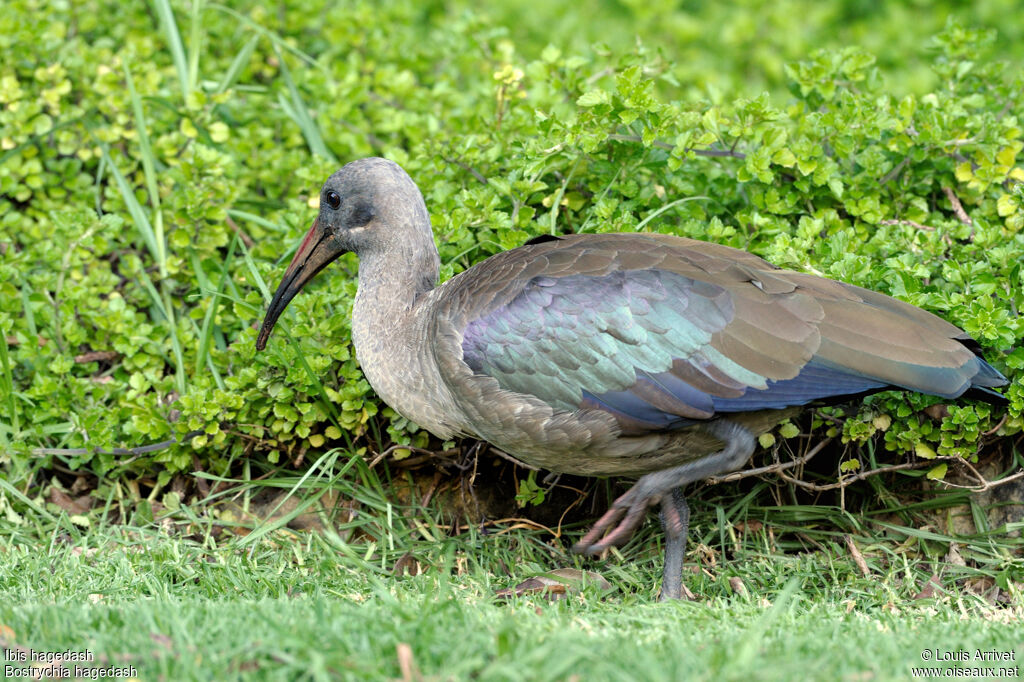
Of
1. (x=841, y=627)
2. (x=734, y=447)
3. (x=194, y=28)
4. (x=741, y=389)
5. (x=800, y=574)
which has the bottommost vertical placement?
(x=800, y=574)

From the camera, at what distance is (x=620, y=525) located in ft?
12.7

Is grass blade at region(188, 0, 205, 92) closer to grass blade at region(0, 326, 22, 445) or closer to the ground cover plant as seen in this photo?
the ground cover plant

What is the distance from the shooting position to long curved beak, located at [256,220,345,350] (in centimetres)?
459

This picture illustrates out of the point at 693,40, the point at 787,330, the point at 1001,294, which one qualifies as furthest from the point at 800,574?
the point at 693,40

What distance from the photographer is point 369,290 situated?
14.5 ft

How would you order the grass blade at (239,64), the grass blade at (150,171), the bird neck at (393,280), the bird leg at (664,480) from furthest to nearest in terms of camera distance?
the grass blade at (239,64)
the grass blade at (150,171)
the bird neck at (393,280)
the bird leg at (664,480)

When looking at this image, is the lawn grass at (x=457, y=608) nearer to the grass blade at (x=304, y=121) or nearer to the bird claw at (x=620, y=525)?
the bird claw at (x=620, y=525)

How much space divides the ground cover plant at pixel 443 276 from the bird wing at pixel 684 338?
1.62 feet

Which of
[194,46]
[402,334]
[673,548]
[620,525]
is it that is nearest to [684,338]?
[620,525]

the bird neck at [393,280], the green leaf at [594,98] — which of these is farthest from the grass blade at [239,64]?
the green leaf at [594,98]

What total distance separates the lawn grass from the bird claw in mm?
179

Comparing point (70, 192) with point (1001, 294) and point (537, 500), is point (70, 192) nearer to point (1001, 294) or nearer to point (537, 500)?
point (537, 500)

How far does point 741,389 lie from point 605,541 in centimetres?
67

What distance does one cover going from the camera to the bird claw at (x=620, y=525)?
3.87 m
